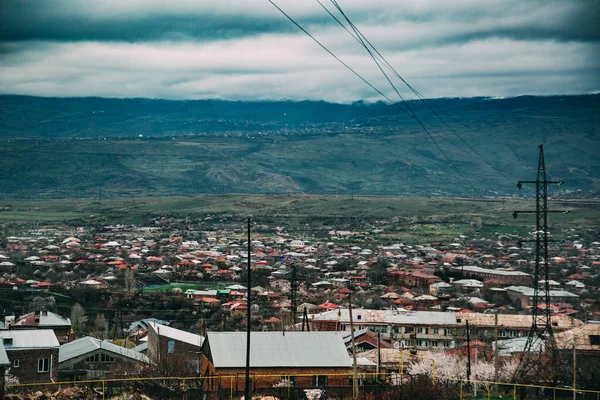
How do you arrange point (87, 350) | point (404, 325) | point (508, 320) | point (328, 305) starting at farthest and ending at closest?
point (328, 305) → point (508, 320) → point (404, 325) → point (87, 350)

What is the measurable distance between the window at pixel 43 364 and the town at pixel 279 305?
0.05 m

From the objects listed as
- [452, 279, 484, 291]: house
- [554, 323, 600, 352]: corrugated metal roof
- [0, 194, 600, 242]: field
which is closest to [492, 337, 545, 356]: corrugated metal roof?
[554, 323, 600, 352]: corrugated metal roof

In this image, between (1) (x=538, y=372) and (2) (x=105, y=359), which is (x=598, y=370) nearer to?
(1) (x=538, y=372)

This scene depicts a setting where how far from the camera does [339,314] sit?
44.0 metres

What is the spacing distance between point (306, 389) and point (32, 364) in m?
9.04

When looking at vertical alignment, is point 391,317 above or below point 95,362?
above

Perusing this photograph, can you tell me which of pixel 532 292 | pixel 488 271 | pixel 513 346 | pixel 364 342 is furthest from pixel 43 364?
pixel 488 271

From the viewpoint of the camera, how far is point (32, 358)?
29172mm

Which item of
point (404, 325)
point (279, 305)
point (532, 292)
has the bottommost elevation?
point (404, 325)

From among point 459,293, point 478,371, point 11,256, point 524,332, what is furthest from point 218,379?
point 11,256

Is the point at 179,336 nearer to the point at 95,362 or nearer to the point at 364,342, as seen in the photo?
the point at 95,362

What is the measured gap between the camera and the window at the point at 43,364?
29.3 m

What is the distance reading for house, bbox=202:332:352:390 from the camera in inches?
1089

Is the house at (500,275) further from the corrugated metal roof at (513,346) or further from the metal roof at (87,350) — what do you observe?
the metal roof at (87,350)
